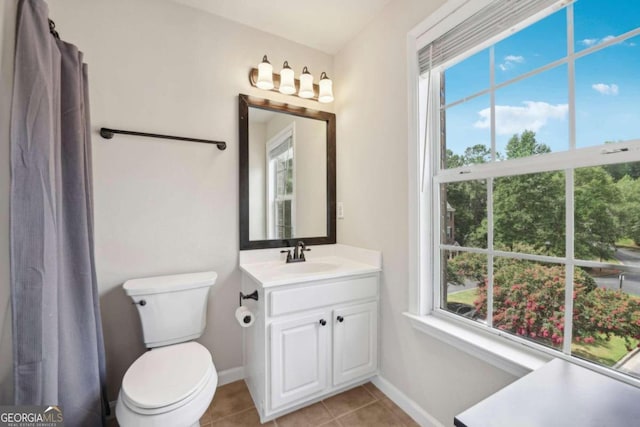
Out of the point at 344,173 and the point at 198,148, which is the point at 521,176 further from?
the point at 198,148

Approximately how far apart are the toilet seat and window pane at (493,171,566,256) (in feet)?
4.84

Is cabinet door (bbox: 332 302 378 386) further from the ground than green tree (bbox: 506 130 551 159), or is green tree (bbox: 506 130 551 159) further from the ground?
green tree (bbox: 506 130 551 159)

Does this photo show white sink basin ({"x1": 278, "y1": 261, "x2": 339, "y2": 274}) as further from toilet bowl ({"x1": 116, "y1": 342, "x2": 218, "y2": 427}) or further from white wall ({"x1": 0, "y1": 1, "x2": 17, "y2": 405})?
white wall ({"x1": 0, "y1": 1, "x2": 17, "y2": 405})

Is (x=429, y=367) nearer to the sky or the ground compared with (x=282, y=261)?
nearer to the ground

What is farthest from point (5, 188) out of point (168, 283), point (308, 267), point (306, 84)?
point (306, 84)

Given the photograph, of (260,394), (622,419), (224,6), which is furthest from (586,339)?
(224,6)

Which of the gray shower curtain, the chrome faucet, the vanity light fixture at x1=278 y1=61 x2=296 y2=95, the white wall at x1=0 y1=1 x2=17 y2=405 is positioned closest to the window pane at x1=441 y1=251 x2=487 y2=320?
the chrome faucet

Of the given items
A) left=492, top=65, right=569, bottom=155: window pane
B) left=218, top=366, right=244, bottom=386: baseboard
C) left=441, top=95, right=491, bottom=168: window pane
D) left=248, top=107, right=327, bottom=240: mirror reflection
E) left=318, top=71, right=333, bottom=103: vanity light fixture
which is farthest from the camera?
left=318, top=71, right=333, bottom=103: vanity light fixture

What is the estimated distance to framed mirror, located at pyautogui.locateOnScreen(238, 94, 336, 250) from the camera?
1.91 m

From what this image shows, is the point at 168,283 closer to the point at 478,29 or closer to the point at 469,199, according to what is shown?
the point at 469,199

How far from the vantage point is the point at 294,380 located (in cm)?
151

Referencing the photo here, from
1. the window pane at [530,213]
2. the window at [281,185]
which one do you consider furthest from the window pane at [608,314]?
the window at [281,185]

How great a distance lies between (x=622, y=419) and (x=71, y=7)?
2.78 metres

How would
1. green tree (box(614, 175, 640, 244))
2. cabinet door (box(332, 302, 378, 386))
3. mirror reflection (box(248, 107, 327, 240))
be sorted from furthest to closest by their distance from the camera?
mirror reflection (box(248, 107, 327, 240)) → cabinet door (box(332, 302, 378, 386)) → green tree (box(614, 175, 640, 244))
